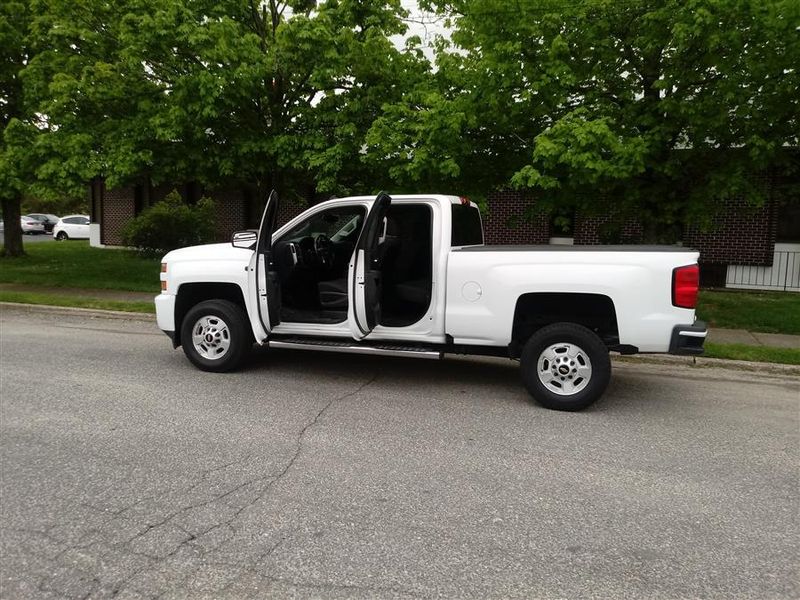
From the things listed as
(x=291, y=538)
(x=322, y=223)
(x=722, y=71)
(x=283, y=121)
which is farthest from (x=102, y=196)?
(x=291, y=538)

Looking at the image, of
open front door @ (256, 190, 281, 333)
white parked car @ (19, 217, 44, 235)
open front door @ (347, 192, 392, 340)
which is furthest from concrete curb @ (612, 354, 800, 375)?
white parked car @ (19, 217, 44, 235)

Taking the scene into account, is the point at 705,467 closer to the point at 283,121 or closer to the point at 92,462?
the point at 92,462

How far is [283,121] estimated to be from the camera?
11727 millimetres

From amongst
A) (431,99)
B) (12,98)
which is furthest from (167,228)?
(431,99)

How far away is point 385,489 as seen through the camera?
3924mm

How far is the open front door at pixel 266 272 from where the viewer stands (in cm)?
641

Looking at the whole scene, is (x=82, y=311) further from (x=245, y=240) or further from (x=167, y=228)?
(x=167, y=228)

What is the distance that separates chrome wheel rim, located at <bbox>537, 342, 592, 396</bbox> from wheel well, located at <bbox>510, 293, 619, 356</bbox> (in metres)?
0.39

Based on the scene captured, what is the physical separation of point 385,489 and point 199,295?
412cm

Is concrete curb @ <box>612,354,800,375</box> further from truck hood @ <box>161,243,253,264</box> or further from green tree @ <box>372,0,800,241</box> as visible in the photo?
truck hood @ <box>161,243,253,264</box>

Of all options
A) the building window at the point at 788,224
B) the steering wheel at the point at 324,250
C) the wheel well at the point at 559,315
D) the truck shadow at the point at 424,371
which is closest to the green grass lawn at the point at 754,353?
the truck shadow at the point at 424,371

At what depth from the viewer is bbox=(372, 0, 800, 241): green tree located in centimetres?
810

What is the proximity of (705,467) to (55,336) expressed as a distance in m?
8.51

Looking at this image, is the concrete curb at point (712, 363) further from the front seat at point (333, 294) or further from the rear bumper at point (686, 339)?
A: the front seat at point (333, 294)
